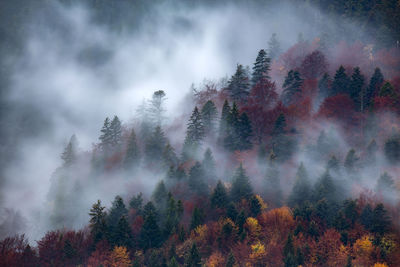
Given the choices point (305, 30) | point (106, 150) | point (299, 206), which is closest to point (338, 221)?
point (299, 206)

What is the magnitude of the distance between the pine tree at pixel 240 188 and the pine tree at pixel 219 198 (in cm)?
147

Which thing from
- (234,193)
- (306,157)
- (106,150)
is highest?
(106,150)

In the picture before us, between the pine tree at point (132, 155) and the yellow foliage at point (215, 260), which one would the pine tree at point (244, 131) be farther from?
the pine tree at point (132, 155)

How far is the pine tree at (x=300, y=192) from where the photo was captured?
191 ft

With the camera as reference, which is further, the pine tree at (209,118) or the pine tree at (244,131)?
the pine tree at (209,118)

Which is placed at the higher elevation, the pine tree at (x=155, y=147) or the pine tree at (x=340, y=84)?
the pine tree at (x=340, y=84)

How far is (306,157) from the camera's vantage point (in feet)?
217

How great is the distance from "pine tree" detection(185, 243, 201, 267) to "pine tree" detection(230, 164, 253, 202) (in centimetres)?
1253

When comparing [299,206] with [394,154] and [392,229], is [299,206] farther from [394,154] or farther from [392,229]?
[394,154]

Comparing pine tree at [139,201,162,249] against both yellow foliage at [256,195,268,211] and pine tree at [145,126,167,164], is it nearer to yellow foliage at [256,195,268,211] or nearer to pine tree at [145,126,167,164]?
yellow foliage at [256,195,268,211]

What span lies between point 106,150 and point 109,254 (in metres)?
37.1

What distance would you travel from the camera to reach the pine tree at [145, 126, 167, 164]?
79725 mm

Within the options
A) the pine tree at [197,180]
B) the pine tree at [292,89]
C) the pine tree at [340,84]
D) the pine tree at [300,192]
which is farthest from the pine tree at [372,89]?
the pine tree at [197,180]

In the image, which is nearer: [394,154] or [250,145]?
[394,154]
